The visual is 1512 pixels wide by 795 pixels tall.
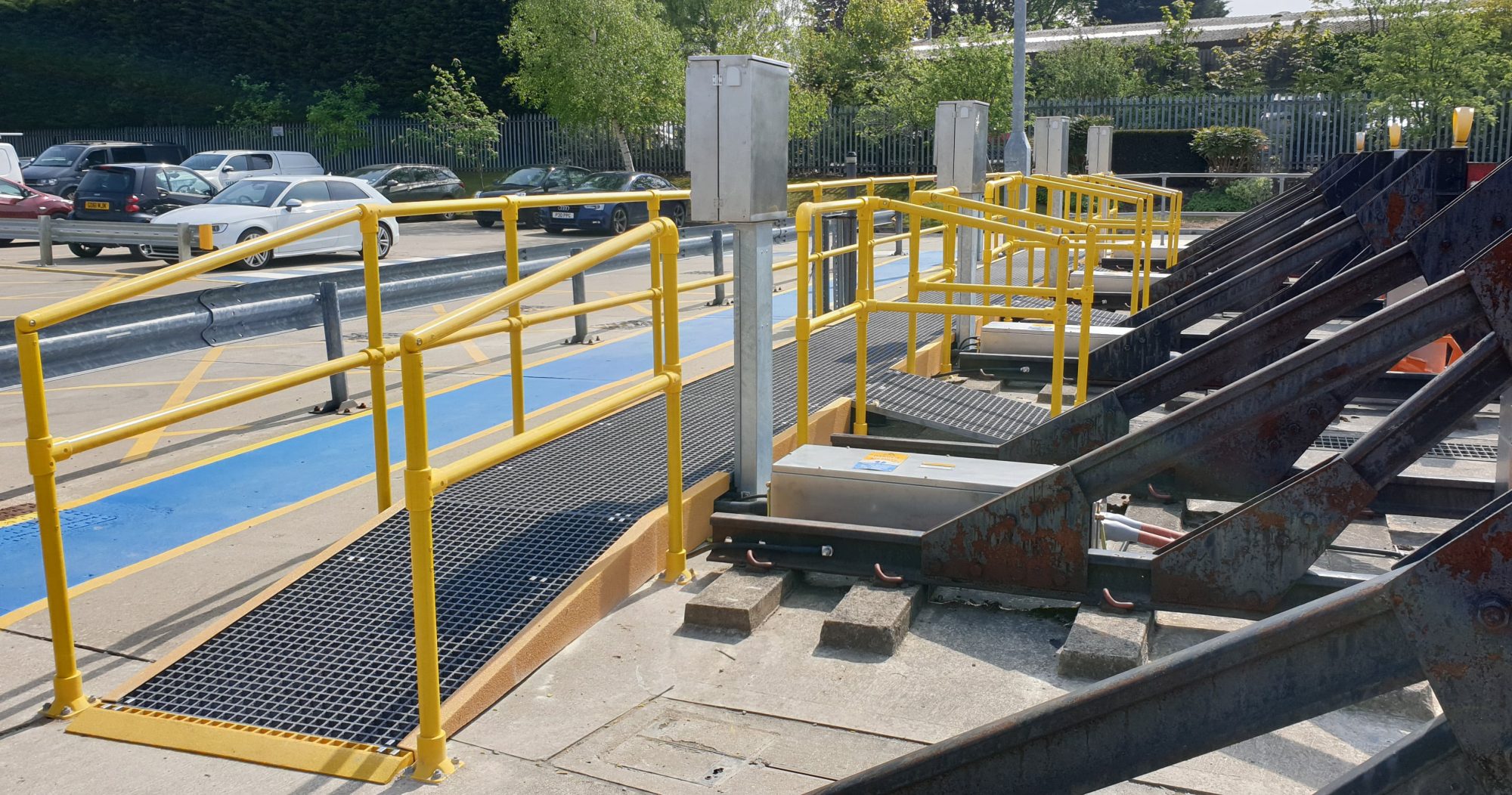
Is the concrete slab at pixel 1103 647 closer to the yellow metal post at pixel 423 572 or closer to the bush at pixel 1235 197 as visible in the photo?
the yellow metal post at pixel 423 572

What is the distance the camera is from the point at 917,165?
120 ft

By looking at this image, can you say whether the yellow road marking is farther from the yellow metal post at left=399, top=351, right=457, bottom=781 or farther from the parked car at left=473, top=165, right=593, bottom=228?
the parked car at left=473, top=165, right=593, bottom=228

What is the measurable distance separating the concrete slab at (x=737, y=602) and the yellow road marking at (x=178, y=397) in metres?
2.57

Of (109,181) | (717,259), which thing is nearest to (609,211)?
(109,181)

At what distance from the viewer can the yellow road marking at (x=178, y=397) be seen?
727cm

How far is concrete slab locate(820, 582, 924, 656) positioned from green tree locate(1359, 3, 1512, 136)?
1109 inches

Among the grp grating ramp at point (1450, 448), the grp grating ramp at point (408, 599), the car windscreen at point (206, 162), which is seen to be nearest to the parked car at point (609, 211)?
the car windscreen at point (206, 162)

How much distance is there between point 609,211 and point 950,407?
20.1m

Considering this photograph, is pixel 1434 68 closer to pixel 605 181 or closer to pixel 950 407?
pixel 605 181

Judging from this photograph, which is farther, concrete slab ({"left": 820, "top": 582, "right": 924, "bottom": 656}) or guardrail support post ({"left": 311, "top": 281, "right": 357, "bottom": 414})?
guardrail support post ({"left": 311, "top": 281, "right": 357, "bottom": 414})

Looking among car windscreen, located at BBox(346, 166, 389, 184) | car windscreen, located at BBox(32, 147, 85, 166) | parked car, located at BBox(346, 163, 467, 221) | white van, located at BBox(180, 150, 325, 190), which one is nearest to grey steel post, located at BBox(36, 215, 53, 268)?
white van, located at BBox(180, 150, 325, 190)

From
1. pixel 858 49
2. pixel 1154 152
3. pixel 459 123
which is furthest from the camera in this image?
pixel 858 49

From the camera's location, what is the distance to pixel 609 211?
1037 inches

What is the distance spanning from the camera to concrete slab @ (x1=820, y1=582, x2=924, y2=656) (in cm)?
422
